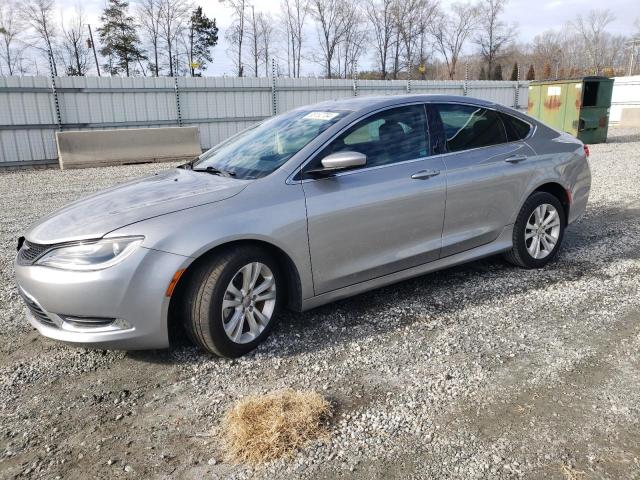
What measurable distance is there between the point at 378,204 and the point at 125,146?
37.4ft

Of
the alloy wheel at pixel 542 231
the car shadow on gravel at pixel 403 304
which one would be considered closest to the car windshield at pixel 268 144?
the car shadow on gravel at pixel 403 304

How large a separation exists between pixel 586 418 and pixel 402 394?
93cm

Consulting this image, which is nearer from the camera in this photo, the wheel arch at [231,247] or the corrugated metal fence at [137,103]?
the wheel arch at [231,247]

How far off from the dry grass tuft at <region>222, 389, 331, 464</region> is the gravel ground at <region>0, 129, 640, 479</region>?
7cm

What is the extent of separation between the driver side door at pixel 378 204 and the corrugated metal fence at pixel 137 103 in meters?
12.3

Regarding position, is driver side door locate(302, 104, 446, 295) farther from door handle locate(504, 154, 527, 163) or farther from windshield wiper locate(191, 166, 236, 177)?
door handle locate(504, 154, 527, 163)

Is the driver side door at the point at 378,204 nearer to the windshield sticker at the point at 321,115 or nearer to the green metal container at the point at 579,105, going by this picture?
the windshield sticker at the point at 321,115

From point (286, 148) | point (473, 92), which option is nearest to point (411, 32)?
point (473, 92)

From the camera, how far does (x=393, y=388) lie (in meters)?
2.95

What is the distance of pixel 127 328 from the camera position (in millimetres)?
2967

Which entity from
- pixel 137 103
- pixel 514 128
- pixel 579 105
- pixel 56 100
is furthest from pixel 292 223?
pixel 579 105

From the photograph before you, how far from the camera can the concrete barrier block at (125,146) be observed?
42.2 feet

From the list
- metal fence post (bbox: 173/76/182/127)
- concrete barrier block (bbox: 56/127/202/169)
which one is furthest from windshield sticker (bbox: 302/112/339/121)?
metal fence post (bbox: 173/76/182/127)

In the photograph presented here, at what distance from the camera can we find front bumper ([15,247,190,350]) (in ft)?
9.40
